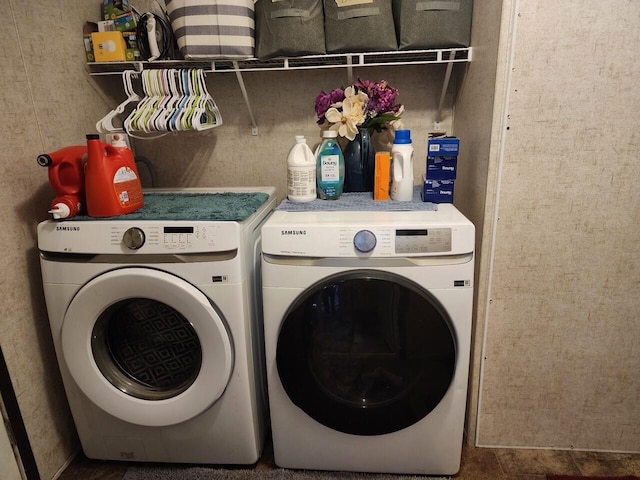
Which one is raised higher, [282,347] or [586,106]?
[586,106]

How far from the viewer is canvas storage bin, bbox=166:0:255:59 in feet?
4.66

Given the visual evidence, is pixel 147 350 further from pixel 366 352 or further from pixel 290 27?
pixel 290 27

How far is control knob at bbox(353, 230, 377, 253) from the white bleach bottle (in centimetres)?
37

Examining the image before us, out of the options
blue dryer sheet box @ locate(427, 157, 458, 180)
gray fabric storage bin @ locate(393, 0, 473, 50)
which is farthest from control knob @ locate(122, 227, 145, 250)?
gray fabric storage bin @ locate(393, 0, 473, 50)

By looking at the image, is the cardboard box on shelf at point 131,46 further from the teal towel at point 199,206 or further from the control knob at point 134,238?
the control knob at point 134,238

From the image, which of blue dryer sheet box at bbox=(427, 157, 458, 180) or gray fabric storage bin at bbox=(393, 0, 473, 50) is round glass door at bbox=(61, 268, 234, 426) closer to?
blue dryer sheet box at bbox=(427, 157, 458, 180)

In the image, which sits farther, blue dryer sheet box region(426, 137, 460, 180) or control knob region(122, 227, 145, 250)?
blue dryer sheet box region(426, 137, 460, 180)

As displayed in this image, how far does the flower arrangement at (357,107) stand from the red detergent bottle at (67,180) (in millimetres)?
840

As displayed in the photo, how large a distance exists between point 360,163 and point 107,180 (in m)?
0.88

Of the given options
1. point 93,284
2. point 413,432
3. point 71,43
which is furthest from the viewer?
point 71,43

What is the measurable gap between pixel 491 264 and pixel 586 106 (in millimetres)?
538

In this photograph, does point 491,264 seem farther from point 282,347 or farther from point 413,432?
point 282,347

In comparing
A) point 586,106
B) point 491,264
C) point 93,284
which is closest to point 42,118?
point 93,284

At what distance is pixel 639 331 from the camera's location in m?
1.35
